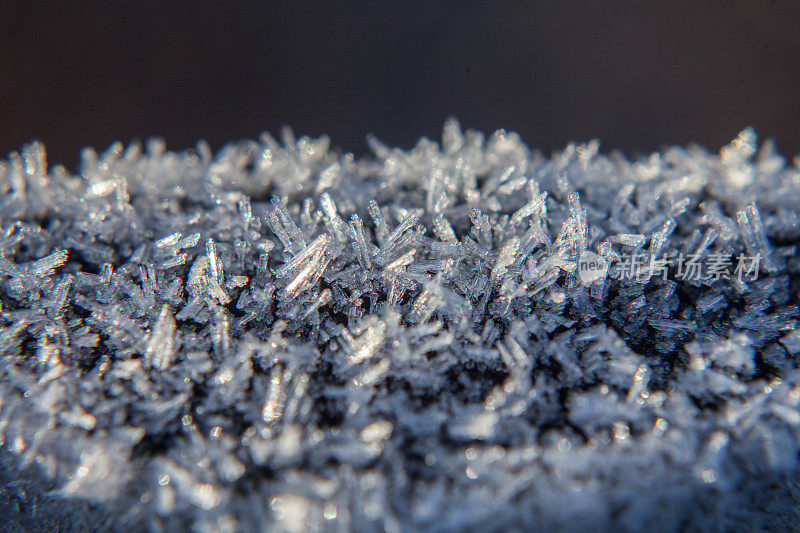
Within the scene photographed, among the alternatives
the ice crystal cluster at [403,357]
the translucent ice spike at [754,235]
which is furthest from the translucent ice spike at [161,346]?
the translucent ice spike at [754,235]

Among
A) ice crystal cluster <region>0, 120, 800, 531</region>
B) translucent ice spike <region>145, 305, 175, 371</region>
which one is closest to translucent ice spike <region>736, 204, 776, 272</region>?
ice crystal cluster <region>0, 120, 800, 531</region>

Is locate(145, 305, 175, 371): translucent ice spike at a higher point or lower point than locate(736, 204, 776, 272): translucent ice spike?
lower

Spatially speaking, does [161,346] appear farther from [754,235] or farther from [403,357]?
[754,235]

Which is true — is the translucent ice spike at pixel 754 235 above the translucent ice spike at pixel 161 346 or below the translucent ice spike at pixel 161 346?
above

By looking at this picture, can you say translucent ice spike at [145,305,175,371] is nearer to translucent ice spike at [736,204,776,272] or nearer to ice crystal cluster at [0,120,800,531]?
ice crystal cluster at [0,120,800,531]

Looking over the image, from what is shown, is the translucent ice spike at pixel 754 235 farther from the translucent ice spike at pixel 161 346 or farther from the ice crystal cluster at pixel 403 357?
the translucent ice spike at pixel 161 346

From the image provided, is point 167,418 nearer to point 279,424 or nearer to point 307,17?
point 279,424

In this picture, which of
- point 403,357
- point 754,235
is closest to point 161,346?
point 403,357

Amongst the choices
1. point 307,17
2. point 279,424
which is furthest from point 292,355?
point 307,17
